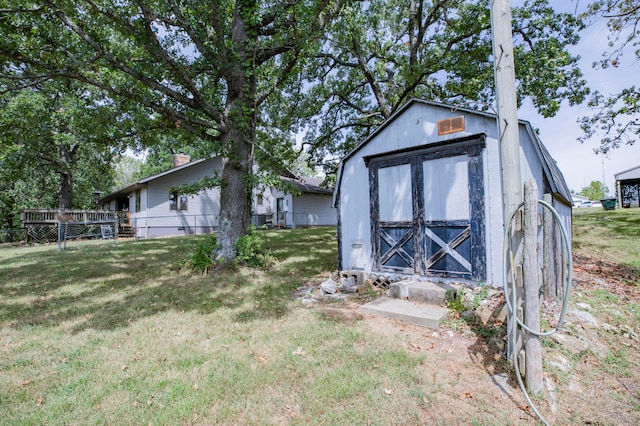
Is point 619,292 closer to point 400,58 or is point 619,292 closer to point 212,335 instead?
point 212,335

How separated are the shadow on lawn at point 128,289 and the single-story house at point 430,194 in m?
1.99

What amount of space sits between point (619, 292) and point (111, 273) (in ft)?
36.2

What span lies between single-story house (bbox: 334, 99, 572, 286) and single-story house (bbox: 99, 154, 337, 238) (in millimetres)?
10759

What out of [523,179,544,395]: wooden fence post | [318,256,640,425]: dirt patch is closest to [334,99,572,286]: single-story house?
[318,256,640,425]: dirt patch

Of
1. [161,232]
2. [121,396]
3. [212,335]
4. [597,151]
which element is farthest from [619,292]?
[161,232]

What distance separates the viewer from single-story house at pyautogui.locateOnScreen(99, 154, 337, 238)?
18686mm

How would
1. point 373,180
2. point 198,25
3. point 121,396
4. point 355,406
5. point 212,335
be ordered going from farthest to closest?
point 198,25 → point 373,180 → point 212,335 → point 121,396 → point 355,406

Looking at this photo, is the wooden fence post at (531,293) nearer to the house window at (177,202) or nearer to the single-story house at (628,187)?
the house window at (177,202)

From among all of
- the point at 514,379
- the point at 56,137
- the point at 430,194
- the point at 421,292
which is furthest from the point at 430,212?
the point at 56,137

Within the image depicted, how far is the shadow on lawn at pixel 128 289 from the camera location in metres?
5.02

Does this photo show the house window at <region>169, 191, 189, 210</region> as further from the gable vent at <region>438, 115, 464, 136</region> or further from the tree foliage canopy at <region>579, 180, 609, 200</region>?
the tree foliage canopy at <region>579, 180, 609, 200</region>

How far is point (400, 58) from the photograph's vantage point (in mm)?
11047

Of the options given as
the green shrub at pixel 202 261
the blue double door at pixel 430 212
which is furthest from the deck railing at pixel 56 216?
the blue double door at pixel 430 212

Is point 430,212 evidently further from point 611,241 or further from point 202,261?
point 611,241
